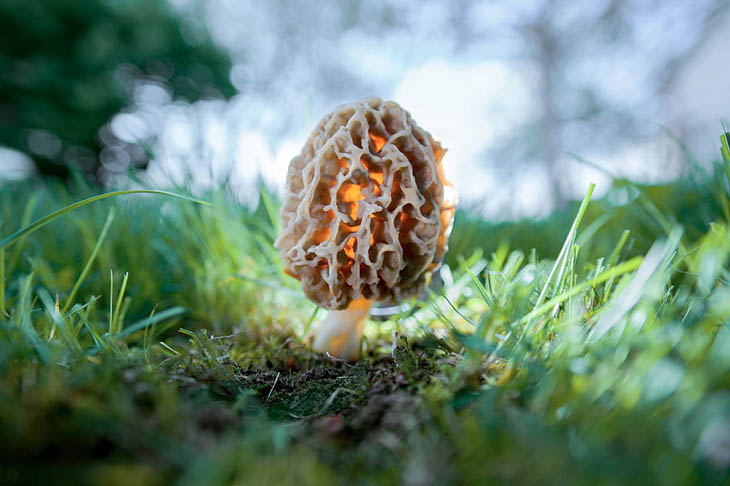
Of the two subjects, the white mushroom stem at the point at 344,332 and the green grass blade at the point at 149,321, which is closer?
the green grass blade at the point at 149,321

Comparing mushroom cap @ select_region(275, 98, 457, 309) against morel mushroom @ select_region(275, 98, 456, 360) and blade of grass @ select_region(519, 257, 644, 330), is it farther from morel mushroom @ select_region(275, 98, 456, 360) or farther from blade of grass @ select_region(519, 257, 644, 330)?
blade of grass @ select_region(519, 257, 644, 330)

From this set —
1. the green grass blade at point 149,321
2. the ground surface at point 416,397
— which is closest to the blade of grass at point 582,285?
the ground surface at point 416,397

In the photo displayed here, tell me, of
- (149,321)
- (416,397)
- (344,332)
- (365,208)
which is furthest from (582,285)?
(149,321)

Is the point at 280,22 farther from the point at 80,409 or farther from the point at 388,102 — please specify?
the point at 80,409

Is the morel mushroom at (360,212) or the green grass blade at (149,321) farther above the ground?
the morel mushroom at (360,212)

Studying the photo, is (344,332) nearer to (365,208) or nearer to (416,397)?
(365,208)

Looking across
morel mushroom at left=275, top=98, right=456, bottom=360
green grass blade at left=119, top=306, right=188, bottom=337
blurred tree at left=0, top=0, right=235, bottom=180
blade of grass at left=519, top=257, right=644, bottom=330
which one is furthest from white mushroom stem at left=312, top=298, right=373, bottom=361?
blurred tree at left=0, top=0, right=235, bottom=180

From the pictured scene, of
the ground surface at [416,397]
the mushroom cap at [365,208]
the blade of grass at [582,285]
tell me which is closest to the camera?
the ground surface at [416,397]

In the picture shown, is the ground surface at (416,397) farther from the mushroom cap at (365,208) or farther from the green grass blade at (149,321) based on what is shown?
the mushroom cap at (365,208)
